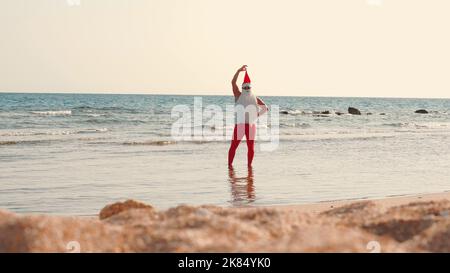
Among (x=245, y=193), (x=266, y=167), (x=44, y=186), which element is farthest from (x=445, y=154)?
(x=44, y=186)

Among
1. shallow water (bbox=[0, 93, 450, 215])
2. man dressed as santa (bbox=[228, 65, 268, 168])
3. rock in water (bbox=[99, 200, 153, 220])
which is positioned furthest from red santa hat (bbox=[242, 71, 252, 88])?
rock in water (bbox=[99, 200, 153, 220])

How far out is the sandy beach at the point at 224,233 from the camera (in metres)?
2.13

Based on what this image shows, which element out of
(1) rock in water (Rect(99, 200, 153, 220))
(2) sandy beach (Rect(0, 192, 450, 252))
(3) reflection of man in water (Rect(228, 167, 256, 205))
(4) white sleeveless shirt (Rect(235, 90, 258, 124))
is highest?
(4) white sleeveless shirt (Rect(235, 90, 258, 124))

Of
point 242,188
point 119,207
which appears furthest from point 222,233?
point 242,188

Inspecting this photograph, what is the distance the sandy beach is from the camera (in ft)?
6.98

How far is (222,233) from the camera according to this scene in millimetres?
2371

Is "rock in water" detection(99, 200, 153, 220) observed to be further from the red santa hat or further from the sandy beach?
the red santa hat

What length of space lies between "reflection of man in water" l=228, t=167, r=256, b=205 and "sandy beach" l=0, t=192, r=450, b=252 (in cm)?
502

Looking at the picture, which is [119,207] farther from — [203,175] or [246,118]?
[246,118]

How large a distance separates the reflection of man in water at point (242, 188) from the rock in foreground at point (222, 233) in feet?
16.5

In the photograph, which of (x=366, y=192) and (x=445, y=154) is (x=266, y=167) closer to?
(x=366, y=192)

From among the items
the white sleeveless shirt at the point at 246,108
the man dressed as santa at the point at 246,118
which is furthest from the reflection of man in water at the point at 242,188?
the white sleeveless shirt at the point at 246,108

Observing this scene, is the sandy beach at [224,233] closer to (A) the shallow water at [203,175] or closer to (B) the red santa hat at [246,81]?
(A) the shallow water at [203,175]
